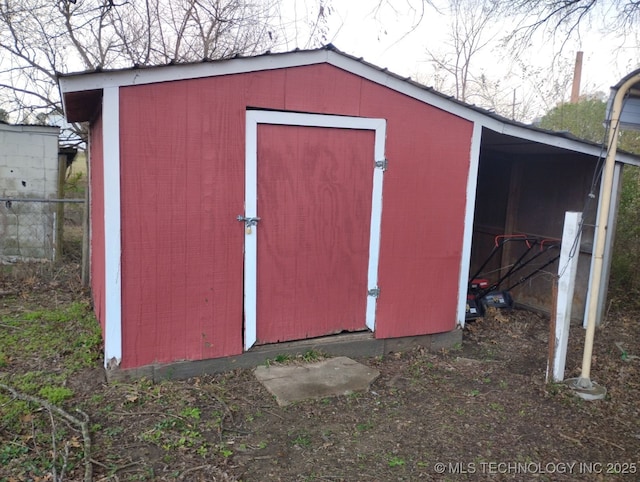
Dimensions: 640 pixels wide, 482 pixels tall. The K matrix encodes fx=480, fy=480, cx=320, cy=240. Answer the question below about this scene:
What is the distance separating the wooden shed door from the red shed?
0.5 inches

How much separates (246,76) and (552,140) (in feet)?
10.7

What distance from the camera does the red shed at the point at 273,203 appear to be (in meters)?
3.70

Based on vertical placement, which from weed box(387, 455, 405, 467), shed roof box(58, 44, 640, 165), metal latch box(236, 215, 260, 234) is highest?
shed roof box(58, 44, 640, 165)

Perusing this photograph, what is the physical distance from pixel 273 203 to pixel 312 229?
0.45 m

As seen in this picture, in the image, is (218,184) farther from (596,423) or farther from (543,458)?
(596,423)

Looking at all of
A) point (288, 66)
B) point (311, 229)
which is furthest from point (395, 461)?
point (288, 66)

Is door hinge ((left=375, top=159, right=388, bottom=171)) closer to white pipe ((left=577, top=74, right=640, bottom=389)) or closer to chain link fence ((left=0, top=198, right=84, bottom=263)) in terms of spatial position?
white pipe ((left=577, top=74, right=640, bottom=389))

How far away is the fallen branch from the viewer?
106 inches

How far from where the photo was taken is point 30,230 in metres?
7.57

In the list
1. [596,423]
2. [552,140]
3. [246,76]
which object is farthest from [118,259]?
[552,140]

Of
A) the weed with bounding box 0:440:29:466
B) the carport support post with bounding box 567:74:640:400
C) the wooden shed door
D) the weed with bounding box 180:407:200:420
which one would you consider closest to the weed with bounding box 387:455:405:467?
the weed with bounding box 180:407:200:420

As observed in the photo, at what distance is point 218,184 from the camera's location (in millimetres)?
3934

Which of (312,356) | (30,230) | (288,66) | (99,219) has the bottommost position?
(312,356)

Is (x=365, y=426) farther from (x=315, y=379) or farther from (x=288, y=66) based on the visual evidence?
(x=288, y=66)
